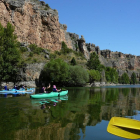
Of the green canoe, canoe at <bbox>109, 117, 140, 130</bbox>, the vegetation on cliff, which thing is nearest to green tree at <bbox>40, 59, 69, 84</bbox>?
the vegetation on cliff

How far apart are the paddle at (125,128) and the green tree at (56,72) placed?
42.1 m

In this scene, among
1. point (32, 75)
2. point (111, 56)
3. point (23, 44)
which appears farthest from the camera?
point (111, 56)

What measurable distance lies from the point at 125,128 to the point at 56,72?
141 feet

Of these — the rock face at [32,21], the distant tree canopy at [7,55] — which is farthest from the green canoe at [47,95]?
the rock face at [32,21]

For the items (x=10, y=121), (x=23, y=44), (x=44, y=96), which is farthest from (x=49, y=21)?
(x=10, y=121)

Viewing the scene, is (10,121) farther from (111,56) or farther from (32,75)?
(111,56)

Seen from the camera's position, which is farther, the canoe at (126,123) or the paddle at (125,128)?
the canoe at (126,123)

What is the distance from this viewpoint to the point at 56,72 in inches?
1940

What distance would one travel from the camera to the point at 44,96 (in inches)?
765

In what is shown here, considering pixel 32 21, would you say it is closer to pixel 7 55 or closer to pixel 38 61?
pixel 38 61

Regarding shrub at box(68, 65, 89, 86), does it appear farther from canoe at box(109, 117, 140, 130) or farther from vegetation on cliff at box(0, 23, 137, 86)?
canoe at box(109, 117, 140, 130)

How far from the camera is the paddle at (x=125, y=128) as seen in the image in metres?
6.68

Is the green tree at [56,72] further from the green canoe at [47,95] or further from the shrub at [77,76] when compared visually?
the green canoe at [47,95]

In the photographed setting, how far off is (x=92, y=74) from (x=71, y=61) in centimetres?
879
